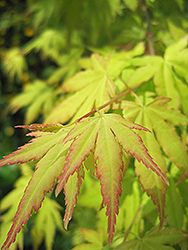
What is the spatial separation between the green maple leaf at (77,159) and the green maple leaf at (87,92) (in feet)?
0.49

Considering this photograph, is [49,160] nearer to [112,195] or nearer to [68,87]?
[112,195]

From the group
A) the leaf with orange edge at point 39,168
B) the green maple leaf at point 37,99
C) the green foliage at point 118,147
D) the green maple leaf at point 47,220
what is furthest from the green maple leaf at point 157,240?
the green maple leaf at point 37,99

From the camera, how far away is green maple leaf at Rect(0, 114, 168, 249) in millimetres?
330

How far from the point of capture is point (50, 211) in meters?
0.96

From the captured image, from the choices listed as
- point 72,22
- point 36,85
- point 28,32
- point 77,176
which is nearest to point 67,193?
point 77,176

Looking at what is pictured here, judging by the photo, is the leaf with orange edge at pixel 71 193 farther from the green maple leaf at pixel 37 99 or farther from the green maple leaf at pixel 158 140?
the green maple leaf at pixel 37 99

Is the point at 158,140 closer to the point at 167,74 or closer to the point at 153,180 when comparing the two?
the point at 153,180

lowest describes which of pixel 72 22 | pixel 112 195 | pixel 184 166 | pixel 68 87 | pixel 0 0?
pixel 184 166

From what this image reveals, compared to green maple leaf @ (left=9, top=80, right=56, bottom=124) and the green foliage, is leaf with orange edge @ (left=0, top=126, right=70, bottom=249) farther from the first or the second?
green maple leaf @ (left=9, top=80, right=56, bottom=124)

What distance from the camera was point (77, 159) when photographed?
0.34 metres

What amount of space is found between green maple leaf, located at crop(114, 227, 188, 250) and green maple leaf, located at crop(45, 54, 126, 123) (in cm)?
33

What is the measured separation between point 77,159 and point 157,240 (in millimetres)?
309

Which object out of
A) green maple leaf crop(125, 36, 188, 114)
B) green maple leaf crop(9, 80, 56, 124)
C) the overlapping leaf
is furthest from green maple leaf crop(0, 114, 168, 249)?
green maple leaf crop(9, 80, 56, 124)

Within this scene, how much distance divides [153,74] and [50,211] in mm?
734
